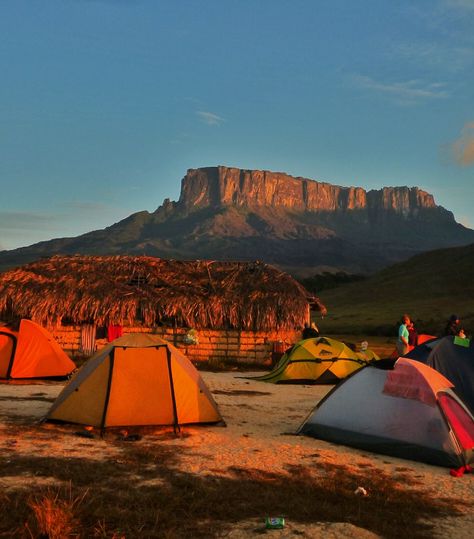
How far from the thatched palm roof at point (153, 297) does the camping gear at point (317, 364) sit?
14.4ft

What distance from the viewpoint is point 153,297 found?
75.0 ft

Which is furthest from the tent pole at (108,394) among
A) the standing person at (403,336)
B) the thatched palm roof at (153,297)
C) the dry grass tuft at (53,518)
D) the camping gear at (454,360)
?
the thatched palm roof at (153,297)

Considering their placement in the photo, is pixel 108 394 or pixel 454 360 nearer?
pixel 108 394

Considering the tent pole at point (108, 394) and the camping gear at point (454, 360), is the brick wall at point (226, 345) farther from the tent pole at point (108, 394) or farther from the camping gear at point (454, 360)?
the tent pole at point (108, 394)

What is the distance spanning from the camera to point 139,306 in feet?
74.2

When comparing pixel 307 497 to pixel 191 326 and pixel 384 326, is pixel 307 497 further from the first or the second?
pixel 384 326

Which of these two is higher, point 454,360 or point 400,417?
point 454,360

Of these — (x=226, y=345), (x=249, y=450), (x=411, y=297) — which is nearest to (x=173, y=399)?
(x=249, y=450)

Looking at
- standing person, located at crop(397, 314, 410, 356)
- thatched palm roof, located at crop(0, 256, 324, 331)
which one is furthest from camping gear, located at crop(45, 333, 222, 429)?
thatched palm roof, located at crop(0, 256, 324, 331)

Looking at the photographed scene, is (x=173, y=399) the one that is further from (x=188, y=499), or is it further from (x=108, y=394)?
(x=188, y=499)

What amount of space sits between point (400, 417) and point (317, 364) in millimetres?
8381

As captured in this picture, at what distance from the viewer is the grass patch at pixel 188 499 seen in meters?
5.53

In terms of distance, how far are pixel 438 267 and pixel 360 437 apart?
241 ft

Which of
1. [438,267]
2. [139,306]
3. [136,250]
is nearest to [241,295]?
[139,306]
